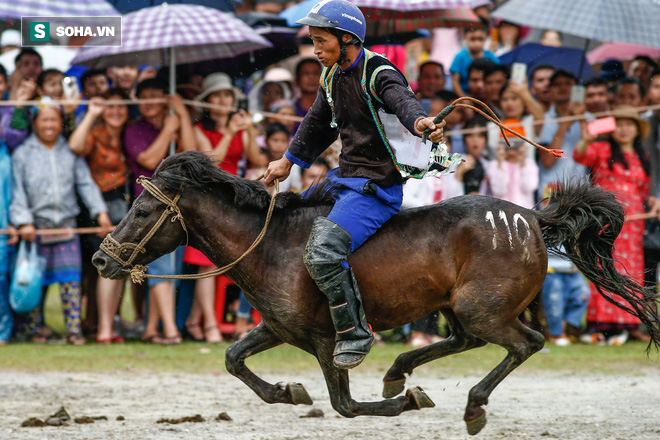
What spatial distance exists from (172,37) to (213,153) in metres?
1.34

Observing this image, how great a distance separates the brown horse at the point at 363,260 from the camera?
5.58 m

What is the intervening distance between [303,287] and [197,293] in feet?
16.5

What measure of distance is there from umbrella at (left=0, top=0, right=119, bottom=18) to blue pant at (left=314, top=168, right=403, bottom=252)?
219 inches

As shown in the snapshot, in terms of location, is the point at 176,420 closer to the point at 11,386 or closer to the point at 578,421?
the point at 11,386

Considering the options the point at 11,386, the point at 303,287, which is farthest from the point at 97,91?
the point at 303,287

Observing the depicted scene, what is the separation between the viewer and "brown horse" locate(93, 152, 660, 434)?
5.58 meters

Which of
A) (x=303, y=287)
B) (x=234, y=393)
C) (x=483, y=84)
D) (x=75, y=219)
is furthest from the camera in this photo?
(x=483, y=84)

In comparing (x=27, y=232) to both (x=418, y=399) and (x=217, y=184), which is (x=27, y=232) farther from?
(x=418, y=399)

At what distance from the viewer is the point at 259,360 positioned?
9.72m

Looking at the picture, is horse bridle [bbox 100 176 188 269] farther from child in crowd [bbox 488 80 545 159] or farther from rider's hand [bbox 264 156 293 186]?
child in crowd [bbox 488 80 545 159]

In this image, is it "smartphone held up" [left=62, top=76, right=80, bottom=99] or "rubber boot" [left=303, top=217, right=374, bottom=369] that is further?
"smartphone held up" [left=62, top=76, right=80, bottom=99]

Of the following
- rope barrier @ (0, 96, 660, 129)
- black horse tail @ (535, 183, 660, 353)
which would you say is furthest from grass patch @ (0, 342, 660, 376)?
black horse tail @ (535, 183, 660, 353)

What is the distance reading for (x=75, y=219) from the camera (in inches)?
403

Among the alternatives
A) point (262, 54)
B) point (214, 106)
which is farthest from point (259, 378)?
point (262, 54)
